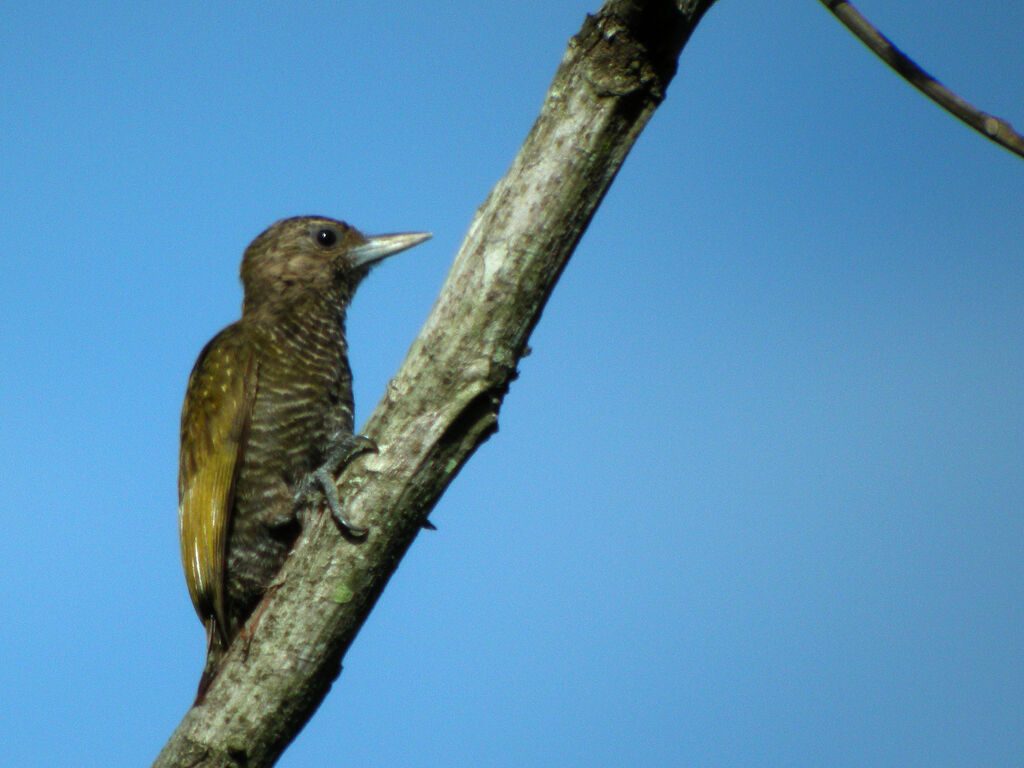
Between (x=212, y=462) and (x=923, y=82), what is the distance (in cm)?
362

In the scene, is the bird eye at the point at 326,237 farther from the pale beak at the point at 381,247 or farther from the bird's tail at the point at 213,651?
the bird's tail at the point at 213,651

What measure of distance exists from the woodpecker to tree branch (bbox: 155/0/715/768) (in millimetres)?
1008

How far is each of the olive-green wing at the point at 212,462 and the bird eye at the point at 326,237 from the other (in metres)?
0.95

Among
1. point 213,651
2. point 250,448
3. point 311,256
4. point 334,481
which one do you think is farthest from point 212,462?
point 334,481

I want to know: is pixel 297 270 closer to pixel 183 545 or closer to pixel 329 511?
pixel 183 545

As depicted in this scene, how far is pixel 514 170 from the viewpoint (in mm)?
3234

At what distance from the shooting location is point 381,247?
594 centimetres

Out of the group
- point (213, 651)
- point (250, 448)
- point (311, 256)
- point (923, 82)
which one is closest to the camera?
point (923, 82)

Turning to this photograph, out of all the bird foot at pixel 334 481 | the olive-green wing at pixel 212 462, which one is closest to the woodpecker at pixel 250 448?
the olive-green wing at pixel 212 462

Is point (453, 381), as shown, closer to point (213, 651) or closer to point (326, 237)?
point (213, 651)

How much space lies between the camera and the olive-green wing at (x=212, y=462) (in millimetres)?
4906

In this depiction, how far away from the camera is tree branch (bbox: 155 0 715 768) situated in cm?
312

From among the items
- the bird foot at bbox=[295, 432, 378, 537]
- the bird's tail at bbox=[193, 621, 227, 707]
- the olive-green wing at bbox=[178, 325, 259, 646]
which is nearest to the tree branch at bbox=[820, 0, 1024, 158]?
the bird foot at bbox=[295, 432, 378, 537]

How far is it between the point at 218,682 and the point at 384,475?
0.98m
